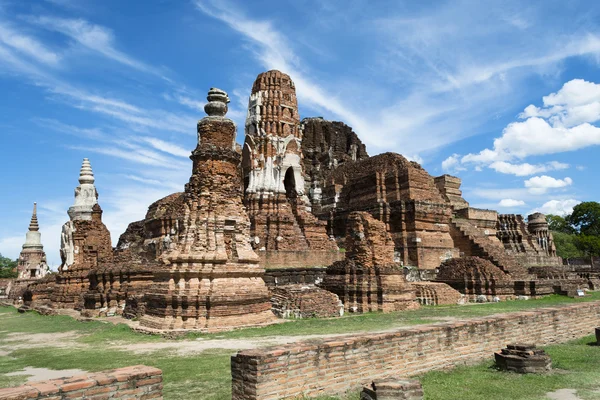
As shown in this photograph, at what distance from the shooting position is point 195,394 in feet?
17.7

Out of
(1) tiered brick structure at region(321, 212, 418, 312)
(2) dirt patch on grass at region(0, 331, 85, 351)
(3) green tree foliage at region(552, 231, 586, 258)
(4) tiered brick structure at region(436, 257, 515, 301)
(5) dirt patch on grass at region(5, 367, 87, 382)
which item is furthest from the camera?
(3) green tree foliage at region(552, 231, 586, 258)

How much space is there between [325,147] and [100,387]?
36.0 m

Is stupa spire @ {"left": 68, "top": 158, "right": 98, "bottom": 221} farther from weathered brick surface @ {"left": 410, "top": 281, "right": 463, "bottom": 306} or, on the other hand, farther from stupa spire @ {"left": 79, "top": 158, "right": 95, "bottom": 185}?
weathered brick surface @ {"left": 410, "top": 281, "right": 463, "bottom": 306}

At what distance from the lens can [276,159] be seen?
23641 mm

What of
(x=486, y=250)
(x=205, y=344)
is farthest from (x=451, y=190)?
(x=205, y=344)

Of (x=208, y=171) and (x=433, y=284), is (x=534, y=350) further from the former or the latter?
(x=433, y=284)

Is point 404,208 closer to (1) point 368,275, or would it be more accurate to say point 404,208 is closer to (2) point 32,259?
(1) point 368,275

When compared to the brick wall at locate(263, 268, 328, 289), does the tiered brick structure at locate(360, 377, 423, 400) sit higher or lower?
lower

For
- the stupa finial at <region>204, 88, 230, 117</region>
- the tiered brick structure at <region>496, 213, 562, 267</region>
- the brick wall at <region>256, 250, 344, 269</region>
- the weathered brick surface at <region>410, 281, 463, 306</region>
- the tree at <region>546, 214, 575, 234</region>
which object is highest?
the tree at <region>546, 214, 575, 234</region>

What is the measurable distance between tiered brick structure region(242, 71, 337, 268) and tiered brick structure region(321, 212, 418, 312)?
5474 mm

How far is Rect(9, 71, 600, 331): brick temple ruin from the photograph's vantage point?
11586 millimetres

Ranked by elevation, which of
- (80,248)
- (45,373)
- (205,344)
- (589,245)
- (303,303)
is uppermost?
(589,245)

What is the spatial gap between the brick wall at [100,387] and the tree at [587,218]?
6695 centimetres

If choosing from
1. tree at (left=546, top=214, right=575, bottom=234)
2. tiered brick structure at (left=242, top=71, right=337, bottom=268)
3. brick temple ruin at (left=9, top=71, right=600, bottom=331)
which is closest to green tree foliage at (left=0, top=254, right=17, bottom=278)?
brick temple ruin at (left=9, top=71, right=600, bottom=331)
